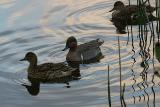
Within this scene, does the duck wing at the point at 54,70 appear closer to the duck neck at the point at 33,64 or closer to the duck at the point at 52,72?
the duck at the point at 52,72

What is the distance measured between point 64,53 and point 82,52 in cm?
49

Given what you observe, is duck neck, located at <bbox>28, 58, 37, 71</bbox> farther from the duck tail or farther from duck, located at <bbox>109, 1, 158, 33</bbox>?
duck, located at <bbox>109, 1, 158, 33</bbox>

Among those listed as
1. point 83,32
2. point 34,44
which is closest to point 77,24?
point 83,32

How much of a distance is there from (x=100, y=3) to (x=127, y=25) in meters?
1.22

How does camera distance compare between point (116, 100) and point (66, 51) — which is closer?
point (116, 100)

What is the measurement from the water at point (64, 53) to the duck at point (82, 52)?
174mm

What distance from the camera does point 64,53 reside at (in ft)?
39.0

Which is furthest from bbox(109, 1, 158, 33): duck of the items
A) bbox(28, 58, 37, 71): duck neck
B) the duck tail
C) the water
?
bbox(28, 58, 37, 71): duck neck

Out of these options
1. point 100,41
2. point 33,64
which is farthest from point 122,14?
point 33,64

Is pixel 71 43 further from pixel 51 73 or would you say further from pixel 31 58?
pixel 51 73

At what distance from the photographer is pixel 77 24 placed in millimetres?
12953

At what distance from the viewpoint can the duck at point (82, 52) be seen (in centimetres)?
1128

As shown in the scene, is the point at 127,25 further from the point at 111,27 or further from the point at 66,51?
the point at 66,51

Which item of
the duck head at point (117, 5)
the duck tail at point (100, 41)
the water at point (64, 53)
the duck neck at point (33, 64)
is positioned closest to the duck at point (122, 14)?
the duck head at point (117, 5)
